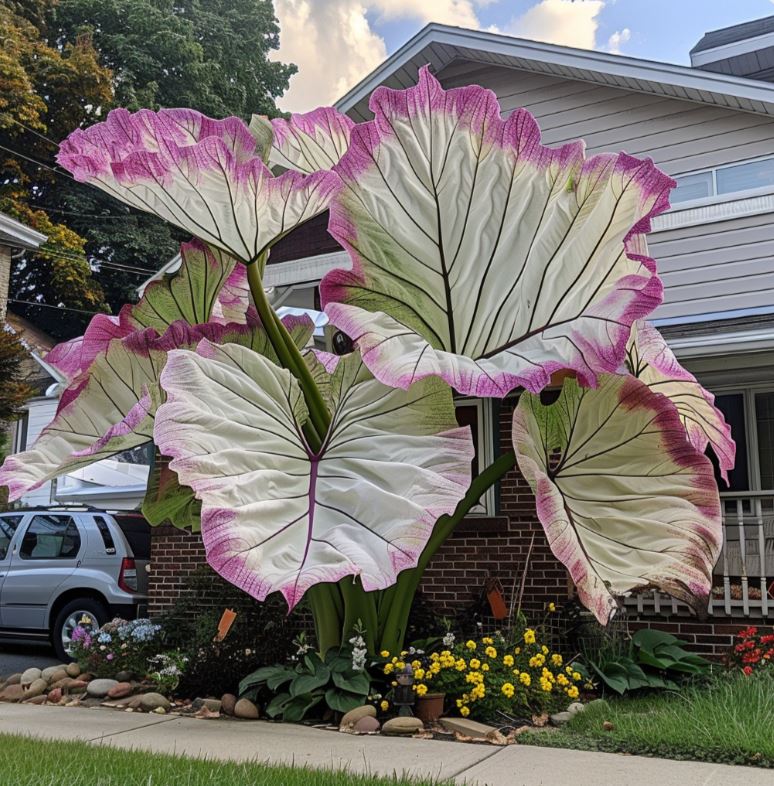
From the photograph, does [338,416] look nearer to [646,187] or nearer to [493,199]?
[493,199]

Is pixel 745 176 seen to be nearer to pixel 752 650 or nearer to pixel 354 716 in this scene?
pixel 752 650

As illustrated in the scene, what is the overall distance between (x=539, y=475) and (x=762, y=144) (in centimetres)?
711

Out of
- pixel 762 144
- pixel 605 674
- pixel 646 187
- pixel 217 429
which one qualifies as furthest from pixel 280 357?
pixel 762 144

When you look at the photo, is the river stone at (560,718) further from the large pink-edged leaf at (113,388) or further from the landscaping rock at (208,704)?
the large pink-edged leaf at (113,388)

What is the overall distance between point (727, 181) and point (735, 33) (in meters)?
4.10

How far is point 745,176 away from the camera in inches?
384

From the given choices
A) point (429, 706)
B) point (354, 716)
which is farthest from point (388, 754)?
point (429, 706)

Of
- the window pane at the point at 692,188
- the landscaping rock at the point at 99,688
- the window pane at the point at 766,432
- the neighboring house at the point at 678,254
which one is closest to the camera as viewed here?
the landscaping rock at the point at 99,688

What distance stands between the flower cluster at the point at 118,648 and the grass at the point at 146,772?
3130 millimetres

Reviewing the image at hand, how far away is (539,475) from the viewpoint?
419cm

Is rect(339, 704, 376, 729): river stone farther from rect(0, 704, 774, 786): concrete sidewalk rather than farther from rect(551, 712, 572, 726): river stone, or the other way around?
rect(551, 712, 572, 726): river stone

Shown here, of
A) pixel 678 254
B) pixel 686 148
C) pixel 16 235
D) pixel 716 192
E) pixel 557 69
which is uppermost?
pixel 16 235

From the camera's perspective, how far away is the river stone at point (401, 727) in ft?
17.3

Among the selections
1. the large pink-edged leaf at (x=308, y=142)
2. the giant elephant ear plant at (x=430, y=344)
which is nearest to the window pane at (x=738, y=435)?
the giant elephant ear plant at (x=430, y=344)
